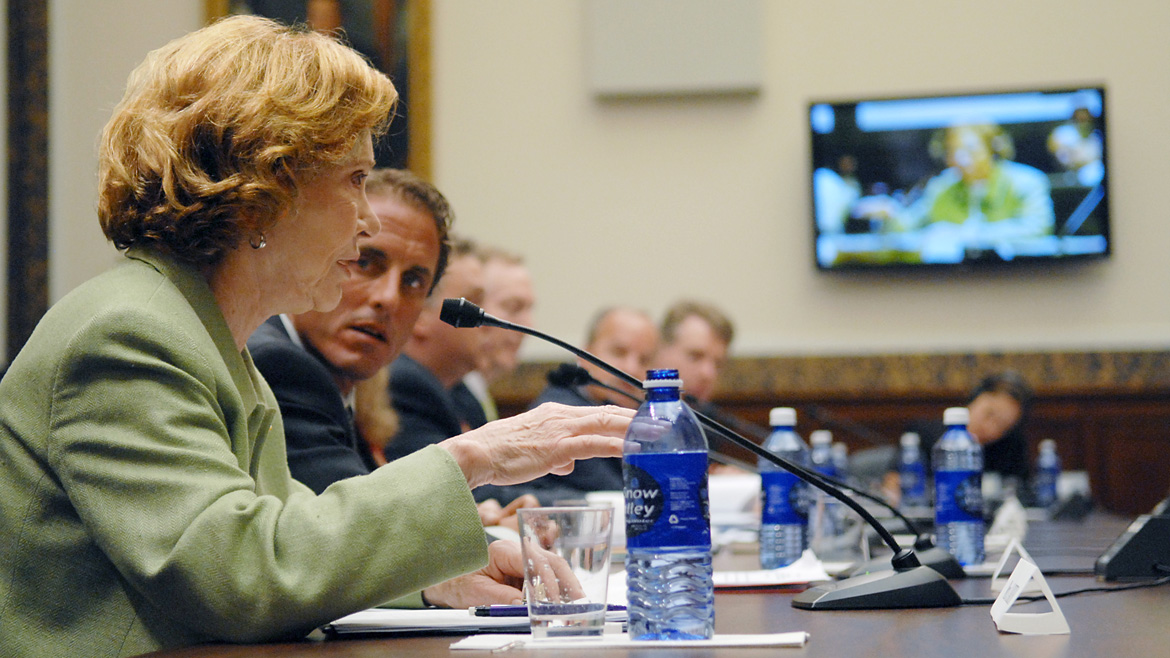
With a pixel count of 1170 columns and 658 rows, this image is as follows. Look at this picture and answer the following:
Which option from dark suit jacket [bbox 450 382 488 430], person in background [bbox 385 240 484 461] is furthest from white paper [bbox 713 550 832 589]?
dark suit jacket [bbox 450 382 488 430]

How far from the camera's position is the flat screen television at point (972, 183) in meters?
5.38

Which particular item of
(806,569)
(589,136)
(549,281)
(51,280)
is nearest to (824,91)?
(589,136)

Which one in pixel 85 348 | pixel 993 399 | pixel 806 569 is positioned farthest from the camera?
pixel 993 399

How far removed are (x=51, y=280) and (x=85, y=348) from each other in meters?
5.00

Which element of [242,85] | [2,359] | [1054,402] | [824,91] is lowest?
[1054,402]

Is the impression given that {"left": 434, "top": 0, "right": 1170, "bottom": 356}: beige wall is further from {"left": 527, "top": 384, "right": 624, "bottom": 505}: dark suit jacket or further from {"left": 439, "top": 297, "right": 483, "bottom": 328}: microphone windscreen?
{"left": 439, "top": 297, "right": 483, "bottom": 328}: microphone windscreen

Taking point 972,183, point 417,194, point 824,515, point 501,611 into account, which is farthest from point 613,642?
point 972,183

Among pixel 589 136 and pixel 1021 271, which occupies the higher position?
pixel 589 136

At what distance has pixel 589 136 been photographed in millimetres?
5793

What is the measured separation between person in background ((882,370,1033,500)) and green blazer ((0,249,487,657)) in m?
4.04

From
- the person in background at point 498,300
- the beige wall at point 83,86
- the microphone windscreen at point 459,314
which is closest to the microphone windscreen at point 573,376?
the microphone windscreen at point 459,314

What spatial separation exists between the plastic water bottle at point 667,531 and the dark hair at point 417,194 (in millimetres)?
1082

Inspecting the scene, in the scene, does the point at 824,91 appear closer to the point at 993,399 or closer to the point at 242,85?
the point at 993,399

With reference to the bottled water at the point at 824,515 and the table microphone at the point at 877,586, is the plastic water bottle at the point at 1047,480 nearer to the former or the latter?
the bottled water at the point at 824,515
